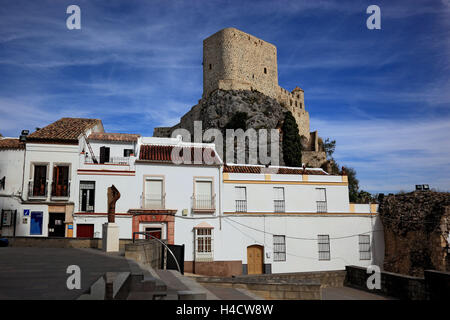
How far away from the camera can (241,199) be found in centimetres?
2303

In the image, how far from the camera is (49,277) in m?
8.08

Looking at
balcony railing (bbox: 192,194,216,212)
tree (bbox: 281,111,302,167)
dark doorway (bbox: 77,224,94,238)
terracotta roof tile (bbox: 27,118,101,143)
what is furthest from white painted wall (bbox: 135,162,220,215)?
tree (bbox: 281,111,302,167)

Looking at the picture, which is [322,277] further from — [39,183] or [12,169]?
[12,169]

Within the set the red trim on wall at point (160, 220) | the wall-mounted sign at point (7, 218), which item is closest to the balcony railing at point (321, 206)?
the red trim on wall at point (160, 220)

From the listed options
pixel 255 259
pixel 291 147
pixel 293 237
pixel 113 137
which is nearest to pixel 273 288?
pixel 255 259

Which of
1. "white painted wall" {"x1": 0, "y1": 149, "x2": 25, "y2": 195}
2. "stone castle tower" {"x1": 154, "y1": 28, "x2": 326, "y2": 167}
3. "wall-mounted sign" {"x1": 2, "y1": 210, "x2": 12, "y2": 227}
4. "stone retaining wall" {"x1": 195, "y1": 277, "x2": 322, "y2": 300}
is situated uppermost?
"stone castle tower" {"x1": 154, "y1": 28, "x2": 326, "y2": 167}

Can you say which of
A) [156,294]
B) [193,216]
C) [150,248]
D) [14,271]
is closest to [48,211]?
[193,216]

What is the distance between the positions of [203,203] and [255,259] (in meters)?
4.87

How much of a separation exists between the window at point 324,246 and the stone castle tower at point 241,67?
1270 inches

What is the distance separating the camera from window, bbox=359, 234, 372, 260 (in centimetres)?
2412

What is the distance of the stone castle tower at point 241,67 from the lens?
2197 inches

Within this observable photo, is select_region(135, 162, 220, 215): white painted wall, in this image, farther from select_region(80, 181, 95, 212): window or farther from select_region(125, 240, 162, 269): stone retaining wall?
select_region(125, 240, 162, 269): stone retaining wall

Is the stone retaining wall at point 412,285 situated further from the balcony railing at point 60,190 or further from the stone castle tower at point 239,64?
the stone castle tower at point 239,64
